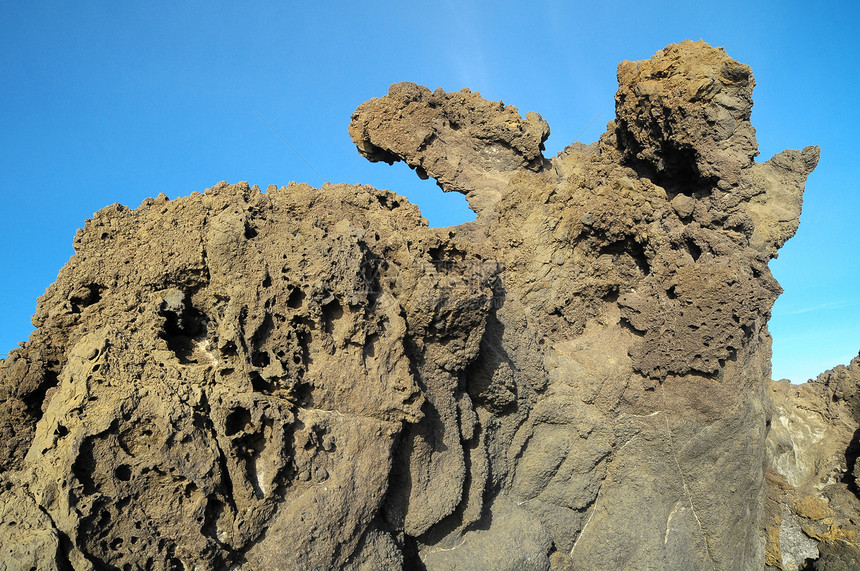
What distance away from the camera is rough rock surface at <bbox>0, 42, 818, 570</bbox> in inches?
147

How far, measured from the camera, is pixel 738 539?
19.6ft

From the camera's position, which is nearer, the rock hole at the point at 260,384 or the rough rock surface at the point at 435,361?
the rough rock surface at the point at 435,361

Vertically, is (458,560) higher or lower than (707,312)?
lower

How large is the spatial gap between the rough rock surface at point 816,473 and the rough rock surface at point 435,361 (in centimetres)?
40

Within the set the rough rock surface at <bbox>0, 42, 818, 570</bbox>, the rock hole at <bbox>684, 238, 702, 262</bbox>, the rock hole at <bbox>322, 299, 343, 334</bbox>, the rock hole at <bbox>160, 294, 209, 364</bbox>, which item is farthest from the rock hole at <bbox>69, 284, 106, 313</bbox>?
the rock hole at <bbox>684, 238, 702, 262</bbox>

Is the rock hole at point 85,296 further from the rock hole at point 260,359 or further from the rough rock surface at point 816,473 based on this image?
the rough rock surface at point 816,473

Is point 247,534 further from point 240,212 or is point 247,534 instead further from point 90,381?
point 240,212

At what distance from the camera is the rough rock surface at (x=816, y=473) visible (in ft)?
21.9

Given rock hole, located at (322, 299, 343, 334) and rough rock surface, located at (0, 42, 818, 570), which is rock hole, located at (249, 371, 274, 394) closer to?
rough rock surface, located at (0, 42, 818, 570)

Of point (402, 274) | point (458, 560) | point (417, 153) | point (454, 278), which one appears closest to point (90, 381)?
point (402, 274)

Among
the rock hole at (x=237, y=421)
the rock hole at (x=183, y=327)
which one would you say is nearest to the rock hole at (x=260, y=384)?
the rock hole at (x=237, y=421)

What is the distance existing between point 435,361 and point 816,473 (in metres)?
5.28

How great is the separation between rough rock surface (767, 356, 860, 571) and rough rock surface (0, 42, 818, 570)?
15.9 inches

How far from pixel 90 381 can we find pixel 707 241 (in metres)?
4.85
